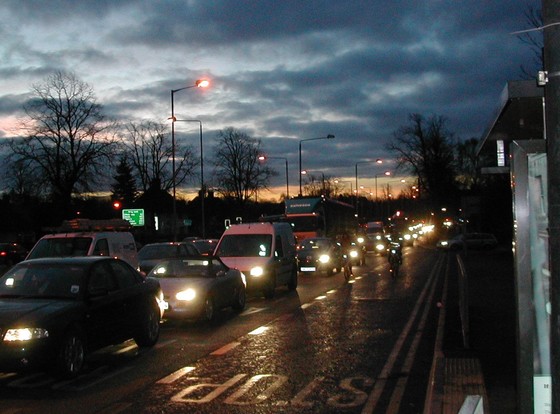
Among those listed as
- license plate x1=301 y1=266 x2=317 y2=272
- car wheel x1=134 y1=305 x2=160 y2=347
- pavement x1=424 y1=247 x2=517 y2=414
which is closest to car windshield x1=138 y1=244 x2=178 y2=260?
license plate x1=301 y1=266 x2=317 y2=272

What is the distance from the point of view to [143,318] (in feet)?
39.1

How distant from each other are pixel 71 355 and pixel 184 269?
6822mm

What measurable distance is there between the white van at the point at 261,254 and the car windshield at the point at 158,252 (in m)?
2.56

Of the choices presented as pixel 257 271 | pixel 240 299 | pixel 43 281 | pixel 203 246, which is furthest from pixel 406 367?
pixel 203 246

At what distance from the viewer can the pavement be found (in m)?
7.47

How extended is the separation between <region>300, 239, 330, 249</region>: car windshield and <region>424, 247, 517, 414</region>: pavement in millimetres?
10123

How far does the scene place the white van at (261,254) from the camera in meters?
20.3

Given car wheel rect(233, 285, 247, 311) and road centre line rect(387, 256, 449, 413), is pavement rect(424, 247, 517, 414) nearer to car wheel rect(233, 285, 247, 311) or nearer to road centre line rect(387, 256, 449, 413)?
road centre line rect(387, 256, 449, 413)

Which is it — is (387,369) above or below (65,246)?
below

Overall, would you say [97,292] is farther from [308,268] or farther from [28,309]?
[308,268]

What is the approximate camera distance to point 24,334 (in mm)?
9156

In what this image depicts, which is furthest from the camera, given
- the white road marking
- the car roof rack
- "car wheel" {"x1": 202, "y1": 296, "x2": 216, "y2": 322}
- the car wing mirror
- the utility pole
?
the car roof rack

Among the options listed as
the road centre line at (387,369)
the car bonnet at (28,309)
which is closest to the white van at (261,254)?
the road centre line at (387,369)

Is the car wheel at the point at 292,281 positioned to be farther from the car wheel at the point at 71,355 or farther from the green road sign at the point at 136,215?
the green road sign at the point at 136,215
